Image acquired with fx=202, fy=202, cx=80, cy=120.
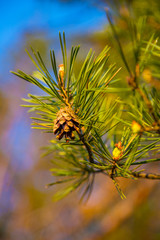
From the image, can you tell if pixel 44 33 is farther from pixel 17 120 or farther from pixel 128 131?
pixel 128 131

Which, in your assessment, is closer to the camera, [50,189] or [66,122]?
[66,122]

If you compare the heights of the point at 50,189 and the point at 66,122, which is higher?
the point at 66,122

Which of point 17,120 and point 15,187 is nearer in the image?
point 15,187

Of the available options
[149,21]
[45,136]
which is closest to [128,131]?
[149,21]

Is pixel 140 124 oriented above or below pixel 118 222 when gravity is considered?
above

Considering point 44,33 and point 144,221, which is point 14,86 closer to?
point 44,33

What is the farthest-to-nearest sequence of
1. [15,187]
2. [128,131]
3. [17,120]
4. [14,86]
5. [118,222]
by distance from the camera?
[14,86]
[17,120]
[15,187]
[118,222]
[128,131]

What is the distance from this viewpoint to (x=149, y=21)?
466 millimetres

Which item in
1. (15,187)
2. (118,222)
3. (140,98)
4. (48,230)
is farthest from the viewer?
(15,187)

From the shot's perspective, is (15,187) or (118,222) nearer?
(118,222)

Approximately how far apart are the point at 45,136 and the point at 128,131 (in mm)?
3703

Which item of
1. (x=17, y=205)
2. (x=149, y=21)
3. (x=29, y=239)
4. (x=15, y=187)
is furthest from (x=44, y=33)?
(x=149, y=21)

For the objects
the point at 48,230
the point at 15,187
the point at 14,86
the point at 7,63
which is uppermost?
the point at 7,63

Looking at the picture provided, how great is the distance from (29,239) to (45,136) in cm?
254
